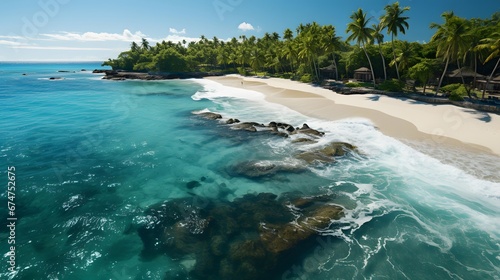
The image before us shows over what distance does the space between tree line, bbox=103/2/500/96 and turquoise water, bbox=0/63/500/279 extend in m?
18.0

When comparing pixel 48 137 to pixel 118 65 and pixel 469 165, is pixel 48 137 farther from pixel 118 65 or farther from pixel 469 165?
pixel 118 65

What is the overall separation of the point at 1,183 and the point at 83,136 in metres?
10.7

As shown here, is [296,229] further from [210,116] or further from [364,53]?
[364,53]

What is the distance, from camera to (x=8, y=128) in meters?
30.0

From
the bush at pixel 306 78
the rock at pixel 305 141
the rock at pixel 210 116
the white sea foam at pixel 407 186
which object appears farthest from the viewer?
the bush at pixel 306 78

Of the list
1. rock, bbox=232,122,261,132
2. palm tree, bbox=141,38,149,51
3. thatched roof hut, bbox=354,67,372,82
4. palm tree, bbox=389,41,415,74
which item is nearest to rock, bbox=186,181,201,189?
rock, bbox=232,122,261,132

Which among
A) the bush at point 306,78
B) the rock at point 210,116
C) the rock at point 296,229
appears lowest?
the rock at point 296,229

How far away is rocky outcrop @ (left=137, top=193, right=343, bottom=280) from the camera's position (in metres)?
9.70

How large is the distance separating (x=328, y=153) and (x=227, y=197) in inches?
369

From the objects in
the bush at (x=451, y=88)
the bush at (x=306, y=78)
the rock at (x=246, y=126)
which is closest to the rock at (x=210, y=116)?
the rock at (x=246, y=126)

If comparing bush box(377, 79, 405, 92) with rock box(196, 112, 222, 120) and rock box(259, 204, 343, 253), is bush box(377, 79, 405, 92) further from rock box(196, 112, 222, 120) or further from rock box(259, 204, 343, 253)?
rock box(259, 204, 343, 253)

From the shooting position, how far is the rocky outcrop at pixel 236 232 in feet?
31.8

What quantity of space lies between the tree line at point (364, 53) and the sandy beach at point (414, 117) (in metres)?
7.08

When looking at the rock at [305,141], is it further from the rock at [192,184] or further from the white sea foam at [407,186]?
the rock at [192,184]
